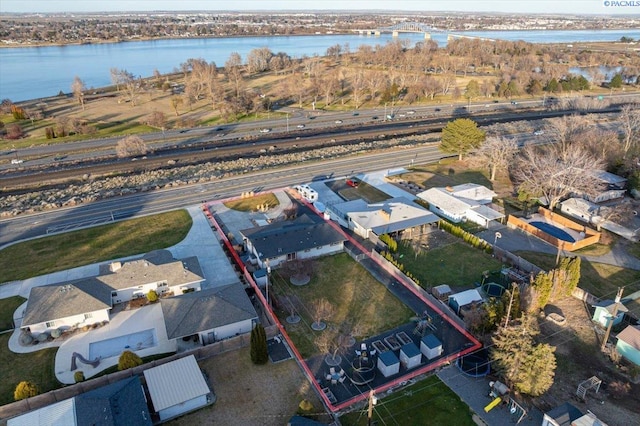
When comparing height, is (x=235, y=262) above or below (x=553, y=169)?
below

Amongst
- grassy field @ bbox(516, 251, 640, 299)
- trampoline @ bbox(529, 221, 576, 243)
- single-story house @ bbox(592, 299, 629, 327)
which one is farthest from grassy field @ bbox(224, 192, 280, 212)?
single-story house @ bbox(592, 299, 629, 327)

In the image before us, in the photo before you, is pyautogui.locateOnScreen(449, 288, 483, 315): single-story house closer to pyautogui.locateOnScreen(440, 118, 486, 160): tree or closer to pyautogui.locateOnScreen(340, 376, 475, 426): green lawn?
pyautogui.locateOnScreen(340, 376, 475, 426): green lawn

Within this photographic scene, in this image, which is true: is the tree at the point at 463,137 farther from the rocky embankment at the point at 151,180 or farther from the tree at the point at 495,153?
the rocky embankment at the point at 151,180

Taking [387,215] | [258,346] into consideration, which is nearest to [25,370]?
[258,346]

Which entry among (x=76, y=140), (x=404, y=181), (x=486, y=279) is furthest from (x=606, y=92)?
(x=76, y=140)

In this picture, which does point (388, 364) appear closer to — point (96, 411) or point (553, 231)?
point (96, 411)

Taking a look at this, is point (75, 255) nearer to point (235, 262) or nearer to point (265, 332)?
point (235, 262)

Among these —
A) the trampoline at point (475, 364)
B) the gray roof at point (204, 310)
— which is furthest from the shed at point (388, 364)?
the gray roof at point (204, 310)
